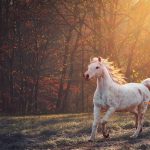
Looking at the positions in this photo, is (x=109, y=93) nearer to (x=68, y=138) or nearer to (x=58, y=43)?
(x=68, y=138)

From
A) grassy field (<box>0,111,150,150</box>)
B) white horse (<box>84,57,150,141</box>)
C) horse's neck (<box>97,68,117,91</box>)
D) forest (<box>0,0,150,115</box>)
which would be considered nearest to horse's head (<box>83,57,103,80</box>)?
white horse (<box>84,57,150,141</box>)

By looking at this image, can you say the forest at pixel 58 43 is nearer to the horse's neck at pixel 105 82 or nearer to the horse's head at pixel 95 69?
the horse's neck at pixel 105 82

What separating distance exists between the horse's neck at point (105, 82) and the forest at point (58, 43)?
2327cm

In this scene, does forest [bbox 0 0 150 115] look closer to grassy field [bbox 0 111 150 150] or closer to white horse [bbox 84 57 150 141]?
grassy field [bbox 0 111 150 150]

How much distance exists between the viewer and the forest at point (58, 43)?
41.5 meters

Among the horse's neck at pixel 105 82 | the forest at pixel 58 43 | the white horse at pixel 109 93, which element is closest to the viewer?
the white horse at pixel 109 93

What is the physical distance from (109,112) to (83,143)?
122 centimetres

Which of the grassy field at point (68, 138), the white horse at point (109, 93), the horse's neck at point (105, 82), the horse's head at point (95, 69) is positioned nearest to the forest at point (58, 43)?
the grassy field at point (68, 138)

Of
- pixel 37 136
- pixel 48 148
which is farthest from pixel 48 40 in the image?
pixel 48 148

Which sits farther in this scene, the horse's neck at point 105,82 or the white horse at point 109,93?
the horse's neck at point 105,82

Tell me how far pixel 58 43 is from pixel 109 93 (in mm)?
37540

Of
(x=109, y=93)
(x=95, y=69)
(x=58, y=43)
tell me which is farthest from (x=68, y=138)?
(x=58, y=43)

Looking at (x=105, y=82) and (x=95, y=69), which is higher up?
(x=95, y=69)

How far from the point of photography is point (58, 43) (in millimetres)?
52781
